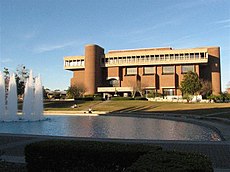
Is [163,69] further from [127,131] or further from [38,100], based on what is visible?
[127,131]

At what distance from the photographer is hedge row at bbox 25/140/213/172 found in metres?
5.11

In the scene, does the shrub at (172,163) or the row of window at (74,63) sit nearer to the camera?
the shrub at (172,163)

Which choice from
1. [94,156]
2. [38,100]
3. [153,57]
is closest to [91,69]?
[153,57]

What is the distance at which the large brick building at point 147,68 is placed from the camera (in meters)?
92.1

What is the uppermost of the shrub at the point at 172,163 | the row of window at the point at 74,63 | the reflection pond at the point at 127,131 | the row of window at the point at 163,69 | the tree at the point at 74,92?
the row of window at the point at 74,63

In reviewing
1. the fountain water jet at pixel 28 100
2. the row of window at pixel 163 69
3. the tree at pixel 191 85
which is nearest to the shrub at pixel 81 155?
the fountain water jet at pixel 28 100

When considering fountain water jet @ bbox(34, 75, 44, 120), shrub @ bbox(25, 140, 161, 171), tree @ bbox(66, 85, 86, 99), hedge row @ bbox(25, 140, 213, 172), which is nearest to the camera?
hedge row @ bbox(25, 140, 213, 172)

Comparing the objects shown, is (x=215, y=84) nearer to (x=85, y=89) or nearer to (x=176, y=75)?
(x=176, y=75)

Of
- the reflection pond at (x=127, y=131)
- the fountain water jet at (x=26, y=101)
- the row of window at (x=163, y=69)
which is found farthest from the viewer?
the row of window at (x=163, y=69)

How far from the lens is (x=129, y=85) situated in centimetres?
9550

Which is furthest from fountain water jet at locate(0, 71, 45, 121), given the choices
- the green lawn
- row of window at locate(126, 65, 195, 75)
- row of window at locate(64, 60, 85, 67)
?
row of window at locate(64, 60, 85, 67)

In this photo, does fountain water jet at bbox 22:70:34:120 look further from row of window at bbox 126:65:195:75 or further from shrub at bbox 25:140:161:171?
row of window at bbox 126:65:195:75

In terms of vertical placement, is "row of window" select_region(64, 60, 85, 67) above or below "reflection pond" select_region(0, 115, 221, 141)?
above

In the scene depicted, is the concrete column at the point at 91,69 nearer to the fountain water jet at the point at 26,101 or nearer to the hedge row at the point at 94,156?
the fountain water jet at the point at 26,101
